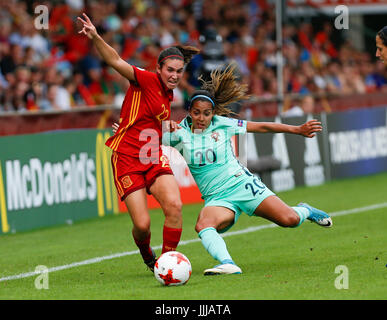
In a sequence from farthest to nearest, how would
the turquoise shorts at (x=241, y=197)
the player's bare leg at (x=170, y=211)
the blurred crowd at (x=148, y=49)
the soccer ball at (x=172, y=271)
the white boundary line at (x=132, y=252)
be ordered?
1. the blurred crowd at (x=148, y=49)
2. the white boundary line at (x=132, y=252)
3. the turquoise shorts at (x=241, y=197)
4. the player's bare leg at (x=170, y=211)
5. the soccer ball at (x=172, y=271)

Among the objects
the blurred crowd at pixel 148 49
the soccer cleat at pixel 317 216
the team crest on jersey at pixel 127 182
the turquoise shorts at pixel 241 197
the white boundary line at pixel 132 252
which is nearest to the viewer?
the team crest on jersey at pixel 127 182

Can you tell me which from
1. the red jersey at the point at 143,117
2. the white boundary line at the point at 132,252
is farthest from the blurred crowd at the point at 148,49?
the red jersey at the point at 143,117

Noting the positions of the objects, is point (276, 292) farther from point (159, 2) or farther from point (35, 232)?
point (159, 2)

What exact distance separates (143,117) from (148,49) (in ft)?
35.1

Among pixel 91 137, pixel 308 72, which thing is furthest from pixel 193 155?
pixel 308 72

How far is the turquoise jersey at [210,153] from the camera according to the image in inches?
324

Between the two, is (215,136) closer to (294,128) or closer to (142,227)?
(294,128)

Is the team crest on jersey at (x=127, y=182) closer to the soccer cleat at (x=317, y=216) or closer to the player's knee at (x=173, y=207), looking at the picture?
the player's knee at (x=173, y=207)

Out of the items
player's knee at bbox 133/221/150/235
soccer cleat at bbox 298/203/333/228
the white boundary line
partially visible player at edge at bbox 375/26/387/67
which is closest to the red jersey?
player's knee at bbox 133/221/150/235

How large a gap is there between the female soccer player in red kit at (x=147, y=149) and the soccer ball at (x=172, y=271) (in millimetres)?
609

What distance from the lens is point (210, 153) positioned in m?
8.26
